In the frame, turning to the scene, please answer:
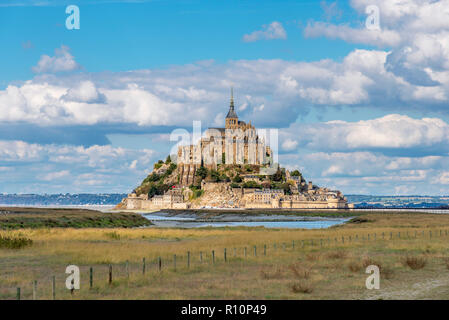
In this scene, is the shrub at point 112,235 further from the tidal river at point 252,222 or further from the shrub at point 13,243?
the tidal river at point 252,222

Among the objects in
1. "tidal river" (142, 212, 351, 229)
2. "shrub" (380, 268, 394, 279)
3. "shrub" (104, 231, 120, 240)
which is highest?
"shrub" (380, 268, 394, 279)

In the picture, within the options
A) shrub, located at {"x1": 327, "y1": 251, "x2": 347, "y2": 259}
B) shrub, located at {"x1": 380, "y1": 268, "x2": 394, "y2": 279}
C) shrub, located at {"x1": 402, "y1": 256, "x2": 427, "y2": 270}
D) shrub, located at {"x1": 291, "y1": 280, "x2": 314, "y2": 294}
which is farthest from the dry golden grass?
shrub, located at {"x1": 327, "y1": 251, "x2": 347, "y2": 259}

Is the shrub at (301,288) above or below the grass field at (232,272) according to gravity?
above

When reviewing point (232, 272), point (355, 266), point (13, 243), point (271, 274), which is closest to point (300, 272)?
point (271, 274)

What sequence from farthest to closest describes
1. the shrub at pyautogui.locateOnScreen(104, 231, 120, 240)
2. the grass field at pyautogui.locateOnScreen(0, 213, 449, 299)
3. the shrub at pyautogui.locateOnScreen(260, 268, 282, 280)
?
the shrub at pyautogui.locateOnScreen(104, 231, 120, 240), the shrub at pyautogui.locateOnScreen(260, 268, 282, 280), the grass field at pyautogui.locateOnScreen(0, 213, 449, 299)

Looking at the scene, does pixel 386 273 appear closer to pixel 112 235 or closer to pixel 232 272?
pixel 232 272

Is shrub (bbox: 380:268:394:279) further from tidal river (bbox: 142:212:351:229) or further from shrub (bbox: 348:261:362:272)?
tidal river (bbox: 142:212:351:229)

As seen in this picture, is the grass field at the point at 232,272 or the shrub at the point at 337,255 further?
the shrub at the point at 337,255

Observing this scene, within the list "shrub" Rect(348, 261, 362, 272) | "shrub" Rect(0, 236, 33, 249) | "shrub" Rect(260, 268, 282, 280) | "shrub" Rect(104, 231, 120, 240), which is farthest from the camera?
"shrub" Rect(104, 231, 120, 240)

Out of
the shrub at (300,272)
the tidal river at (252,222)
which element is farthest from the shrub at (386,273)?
the tidal river at (252,222)

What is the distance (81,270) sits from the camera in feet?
95.6

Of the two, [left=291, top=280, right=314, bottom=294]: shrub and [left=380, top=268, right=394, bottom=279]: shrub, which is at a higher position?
[left=291, top=280, right=314, bottom=294]: shrub

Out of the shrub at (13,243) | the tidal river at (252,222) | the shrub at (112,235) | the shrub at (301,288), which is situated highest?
the shrub at (13,243)

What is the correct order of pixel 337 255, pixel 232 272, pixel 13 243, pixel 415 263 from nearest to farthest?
pixel 232 272
pixel 415 263
pixel 337 255
pixel 13 243
